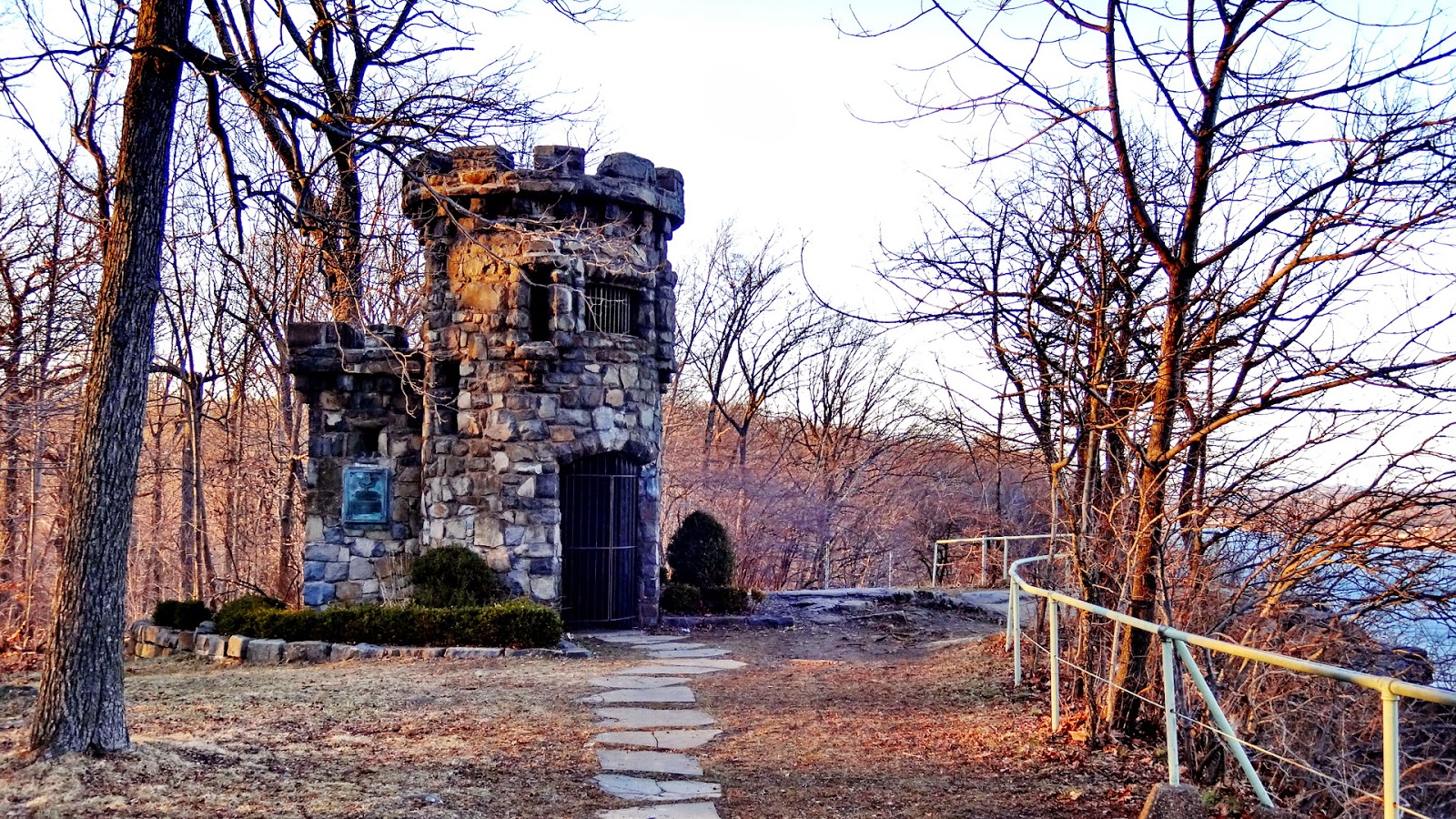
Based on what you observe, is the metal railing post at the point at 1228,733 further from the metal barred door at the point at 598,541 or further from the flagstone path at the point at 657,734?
the metal barred door at the point at 598,541

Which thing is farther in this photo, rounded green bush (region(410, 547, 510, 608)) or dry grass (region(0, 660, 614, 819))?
rounded green bush (region(410, 547, 510, 608))

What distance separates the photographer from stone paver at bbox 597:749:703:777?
6266 millimetres

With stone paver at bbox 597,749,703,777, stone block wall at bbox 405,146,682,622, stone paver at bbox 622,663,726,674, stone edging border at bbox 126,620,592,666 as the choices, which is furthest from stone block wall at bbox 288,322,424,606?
stone paver at bbox 597,749,703,777

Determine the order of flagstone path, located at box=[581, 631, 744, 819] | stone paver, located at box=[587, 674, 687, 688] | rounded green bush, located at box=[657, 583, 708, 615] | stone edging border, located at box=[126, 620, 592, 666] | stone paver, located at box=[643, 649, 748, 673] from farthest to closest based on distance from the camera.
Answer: rounded green bush, located at box=[657, 583, 708, 615] < stone edging border, located at box=[126, 620, 592, 666] < stone paver, located at box=[643, 649, 748, 673] < stone paver, located at box=[587, 674, 687, 688] < flagstone path, located at box=[581, 631, 744, 819]

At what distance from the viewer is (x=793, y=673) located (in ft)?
32.9

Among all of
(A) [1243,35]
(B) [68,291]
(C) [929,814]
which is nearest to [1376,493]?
(A) [1243,35]

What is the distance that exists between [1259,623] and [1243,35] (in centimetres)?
294

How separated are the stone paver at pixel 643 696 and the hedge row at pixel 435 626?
2.43 meters

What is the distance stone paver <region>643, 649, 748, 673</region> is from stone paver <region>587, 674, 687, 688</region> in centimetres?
85

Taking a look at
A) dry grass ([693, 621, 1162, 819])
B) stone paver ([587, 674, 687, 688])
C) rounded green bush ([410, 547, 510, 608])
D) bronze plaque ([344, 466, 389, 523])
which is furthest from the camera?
bronze plaque ([344, 466, 389, 523])

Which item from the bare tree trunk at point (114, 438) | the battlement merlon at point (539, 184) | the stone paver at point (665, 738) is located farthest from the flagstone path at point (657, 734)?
the battlement merlon at point (539, 184)

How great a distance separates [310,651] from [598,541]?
131 inches

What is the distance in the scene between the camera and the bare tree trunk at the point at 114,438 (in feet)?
18.3

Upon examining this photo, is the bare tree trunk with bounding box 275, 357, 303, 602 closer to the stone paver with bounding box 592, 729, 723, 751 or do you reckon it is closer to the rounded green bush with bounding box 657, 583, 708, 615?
the rounded green bush with bounding box 657, 583, 708, 615
